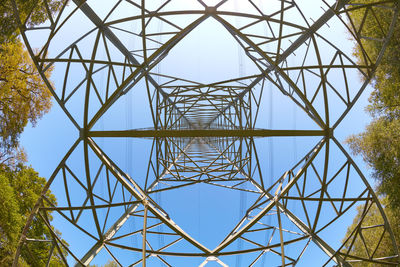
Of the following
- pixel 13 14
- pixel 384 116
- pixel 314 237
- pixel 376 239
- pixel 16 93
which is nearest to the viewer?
pixel 314 237

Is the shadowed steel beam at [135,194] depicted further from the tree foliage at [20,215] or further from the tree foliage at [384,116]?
the tree foliage at [384,116]

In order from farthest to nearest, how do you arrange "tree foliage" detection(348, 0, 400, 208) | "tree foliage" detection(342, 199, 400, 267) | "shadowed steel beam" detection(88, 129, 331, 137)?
"tree foliage" detection(342, 199, 400, 267), "tree foliage" detection(348, 0, 400, 208), "shadowed steel beam" detection(88, 129, 331, 137)

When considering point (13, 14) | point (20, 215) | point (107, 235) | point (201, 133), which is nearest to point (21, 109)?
point (13, 14)

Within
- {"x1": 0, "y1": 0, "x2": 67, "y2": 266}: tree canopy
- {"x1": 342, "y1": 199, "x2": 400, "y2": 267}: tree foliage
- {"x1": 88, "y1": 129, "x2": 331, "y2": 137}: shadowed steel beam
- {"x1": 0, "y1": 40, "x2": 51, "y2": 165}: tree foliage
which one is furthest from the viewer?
{"x1": 0, "y1": 40, "x2": 51, "y2": 165}: tree foliage

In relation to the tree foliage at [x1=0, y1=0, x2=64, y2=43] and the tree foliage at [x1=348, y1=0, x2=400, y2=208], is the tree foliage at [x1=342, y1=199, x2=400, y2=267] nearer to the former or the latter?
the tree foliage at [x1=348, y1=0, x2=400, y2=208]

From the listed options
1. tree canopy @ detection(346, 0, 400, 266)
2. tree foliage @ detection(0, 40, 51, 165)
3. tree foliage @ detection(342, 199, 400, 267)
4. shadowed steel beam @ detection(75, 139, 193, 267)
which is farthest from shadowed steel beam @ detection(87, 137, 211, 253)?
tree foliage @ detection(0, 40, 51, 165)

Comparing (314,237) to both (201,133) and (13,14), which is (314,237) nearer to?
(201,133)

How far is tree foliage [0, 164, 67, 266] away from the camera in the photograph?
38.3 ft

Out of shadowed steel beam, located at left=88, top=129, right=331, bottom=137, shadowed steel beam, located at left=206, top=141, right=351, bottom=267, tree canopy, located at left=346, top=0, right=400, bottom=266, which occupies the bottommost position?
shadowed steel beam, located at left=206, top=141, right=351, bottom=267

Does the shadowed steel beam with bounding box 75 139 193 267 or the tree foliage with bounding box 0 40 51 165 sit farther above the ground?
the tree foliage with bounding box 0 40 51 165

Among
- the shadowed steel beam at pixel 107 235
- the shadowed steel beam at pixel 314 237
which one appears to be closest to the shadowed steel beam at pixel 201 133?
the shadowed steel beam at pixel 314 237

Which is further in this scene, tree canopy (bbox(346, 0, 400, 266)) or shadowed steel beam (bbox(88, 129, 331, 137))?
tree canopy (bbox(346, 0, 400, 266))

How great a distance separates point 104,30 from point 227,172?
9.72 meters

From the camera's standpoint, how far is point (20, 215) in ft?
41.8
